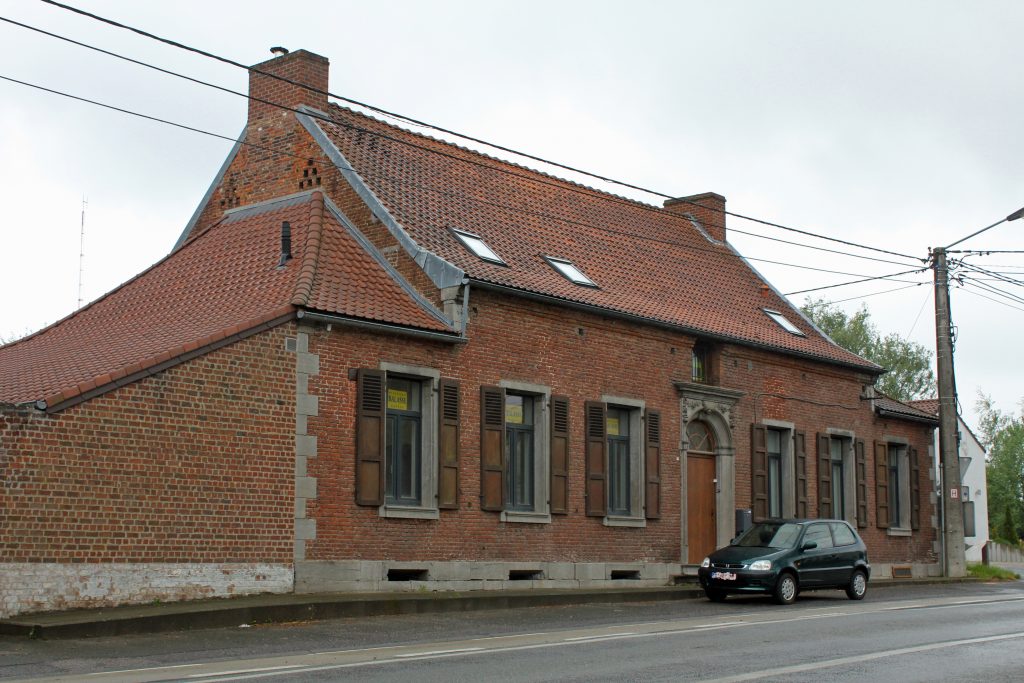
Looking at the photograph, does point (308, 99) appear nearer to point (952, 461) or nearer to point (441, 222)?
point (441, 222)

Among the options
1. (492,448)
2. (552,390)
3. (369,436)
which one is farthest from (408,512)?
(552,390)

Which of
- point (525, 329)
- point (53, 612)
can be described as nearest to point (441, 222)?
point (525, 329)

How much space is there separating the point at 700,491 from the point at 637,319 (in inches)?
173

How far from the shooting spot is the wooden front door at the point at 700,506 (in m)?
26.1

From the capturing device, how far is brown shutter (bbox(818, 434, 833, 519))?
29703 mm

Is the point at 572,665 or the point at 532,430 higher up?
the point at 532,430

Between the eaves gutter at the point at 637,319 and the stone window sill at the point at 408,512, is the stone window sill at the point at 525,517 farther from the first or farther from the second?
the eaves gutter at the point at 637,319

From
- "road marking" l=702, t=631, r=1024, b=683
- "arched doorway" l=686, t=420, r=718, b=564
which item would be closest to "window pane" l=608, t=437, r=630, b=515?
"arched doorway" l=686, t=420, r=718, b=564

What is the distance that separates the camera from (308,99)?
23859mm

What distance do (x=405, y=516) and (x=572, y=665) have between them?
8560mm

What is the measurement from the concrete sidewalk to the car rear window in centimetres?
409

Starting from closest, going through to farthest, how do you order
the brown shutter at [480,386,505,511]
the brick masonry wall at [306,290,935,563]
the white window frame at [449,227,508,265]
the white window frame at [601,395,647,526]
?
the brick masonry wall at [306,290,935,563] < the brown shutter at [480,386,505,511] < the white window frame at [449,227,508,265] < the white window frame at [601,395,647,526]

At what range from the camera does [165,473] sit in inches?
666

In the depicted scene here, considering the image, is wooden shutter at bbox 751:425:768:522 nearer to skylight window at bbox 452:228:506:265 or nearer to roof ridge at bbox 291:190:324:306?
skylight window at bbox 452:228:506:265
